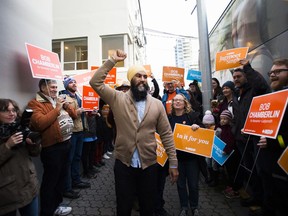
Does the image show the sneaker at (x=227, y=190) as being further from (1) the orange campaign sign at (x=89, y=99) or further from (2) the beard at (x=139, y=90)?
(1) the orange campaign sign at (x=89, y=99)

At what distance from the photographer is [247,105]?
147 inches

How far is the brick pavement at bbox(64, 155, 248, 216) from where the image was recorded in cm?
378

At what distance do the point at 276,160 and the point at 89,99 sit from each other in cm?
345

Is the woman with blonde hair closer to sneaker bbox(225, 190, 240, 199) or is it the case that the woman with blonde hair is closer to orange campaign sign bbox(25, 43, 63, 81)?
sneaker bbox(225, 190, 240, 199)

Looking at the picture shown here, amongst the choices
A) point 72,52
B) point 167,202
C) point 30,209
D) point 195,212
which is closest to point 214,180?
point 167,202

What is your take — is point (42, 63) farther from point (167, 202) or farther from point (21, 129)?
point (167, 202)

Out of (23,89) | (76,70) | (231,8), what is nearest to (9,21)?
(23,89)

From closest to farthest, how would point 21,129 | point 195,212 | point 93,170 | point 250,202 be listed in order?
point 21,129, point 195,212, point 250,202, point 93,170

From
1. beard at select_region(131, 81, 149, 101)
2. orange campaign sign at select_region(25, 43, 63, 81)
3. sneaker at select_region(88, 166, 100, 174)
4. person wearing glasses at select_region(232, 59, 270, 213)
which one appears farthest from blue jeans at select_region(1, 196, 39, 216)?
sneaker at select_region(88, 166, 100, 174)

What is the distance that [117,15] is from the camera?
15.5 m

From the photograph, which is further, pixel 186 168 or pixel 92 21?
pixel 92 21

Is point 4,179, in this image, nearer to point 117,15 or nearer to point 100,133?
point 100,133

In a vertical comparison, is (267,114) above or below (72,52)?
below

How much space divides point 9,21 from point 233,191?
471 centimetres
